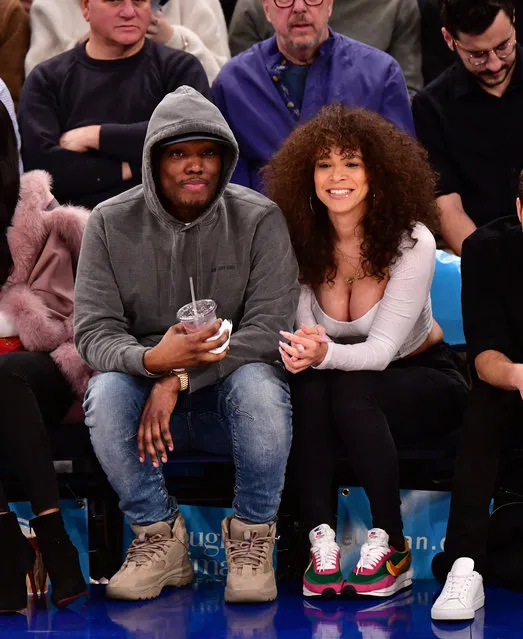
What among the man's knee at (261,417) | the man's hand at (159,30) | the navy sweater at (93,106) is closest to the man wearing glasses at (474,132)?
the navy sweater at (93,106)

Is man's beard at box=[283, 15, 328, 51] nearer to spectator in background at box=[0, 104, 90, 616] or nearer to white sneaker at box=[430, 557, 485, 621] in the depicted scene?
spectator in background at box=[0, 104, 90, 616]

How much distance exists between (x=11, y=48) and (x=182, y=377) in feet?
6.56

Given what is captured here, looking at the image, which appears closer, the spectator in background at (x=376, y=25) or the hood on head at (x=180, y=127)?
the hood on head at (x=180, y=127)

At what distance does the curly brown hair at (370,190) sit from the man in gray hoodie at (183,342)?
0.38 ft

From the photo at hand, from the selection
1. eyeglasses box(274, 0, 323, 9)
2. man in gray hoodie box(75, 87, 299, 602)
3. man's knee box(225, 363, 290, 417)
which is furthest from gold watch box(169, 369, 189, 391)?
eyeglasses box(274, 0, 323, 9)

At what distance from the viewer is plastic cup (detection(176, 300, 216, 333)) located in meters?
3.10

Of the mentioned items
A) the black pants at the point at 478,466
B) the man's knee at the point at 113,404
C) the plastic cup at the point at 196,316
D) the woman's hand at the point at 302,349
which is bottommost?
the black pants at the point at 478,466

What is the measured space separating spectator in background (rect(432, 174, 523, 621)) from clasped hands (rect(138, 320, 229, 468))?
27.7 inches

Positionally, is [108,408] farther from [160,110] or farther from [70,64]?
[70,64]

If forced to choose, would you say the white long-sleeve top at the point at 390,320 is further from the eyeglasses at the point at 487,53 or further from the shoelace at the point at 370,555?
the eyeglasses at the point at 487,53

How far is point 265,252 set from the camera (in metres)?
3.40

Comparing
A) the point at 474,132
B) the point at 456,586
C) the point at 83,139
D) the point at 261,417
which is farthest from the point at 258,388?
the point at 474,132

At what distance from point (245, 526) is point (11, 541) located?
2.02ft

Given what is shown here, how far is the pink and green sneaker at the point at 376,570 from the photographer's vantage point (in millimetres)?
3182
